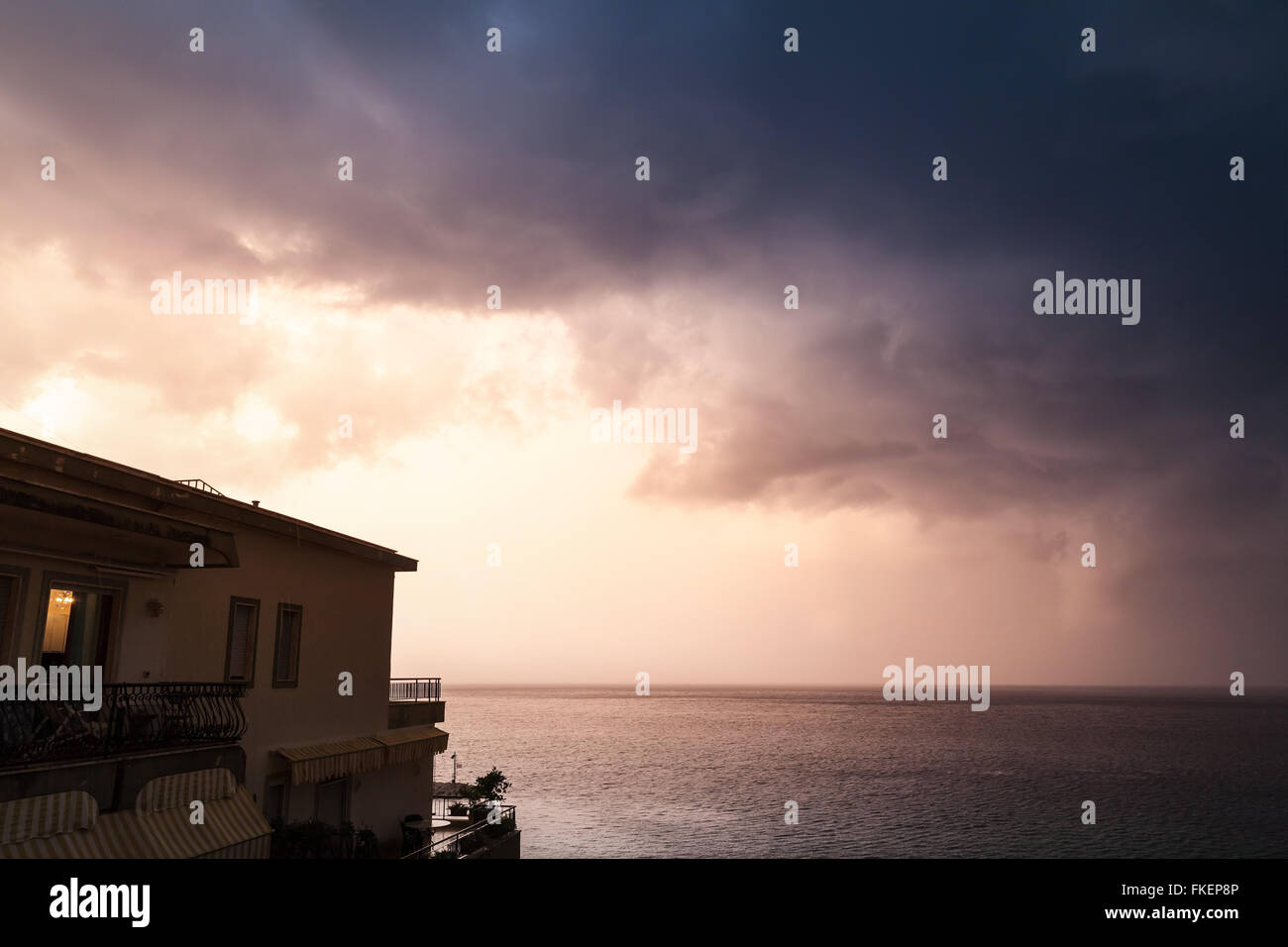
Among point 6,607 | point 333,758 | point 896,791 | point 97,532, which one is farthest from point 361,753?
point 896,791

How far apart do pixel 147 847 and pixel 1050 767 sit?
3500 inches

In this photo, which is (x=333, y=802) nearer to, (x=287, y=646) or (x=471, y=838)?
(x=287, y=646)

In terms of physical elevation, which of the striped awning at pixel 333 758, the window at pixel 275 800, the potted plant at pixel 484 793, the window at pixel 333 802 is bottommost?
the potted plant at pixel 484 793

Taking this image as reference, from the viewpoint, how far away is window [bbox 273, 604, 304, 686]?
17859 mm

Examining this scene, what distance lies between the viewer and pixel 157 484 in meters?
13.9

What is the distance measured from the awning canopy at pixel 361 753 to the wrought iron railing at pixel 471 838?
2287 millimetres

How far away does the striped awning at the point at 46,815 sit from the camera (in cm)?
948

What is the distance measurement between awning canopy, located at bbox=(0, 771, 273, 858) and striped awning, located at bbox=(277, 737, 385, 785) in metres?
3.28

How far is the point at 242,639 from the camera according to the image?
16.7 m

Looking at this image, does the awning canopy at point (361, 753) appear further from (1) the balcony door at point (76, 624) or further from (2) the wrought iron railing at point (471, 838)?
(1) the balcony door at point (76, 624)

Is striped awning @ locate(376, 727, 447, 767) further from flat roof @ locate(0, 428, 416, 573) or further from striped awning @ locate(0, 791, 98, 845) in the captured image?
striped awning @ locate(0, 791, 98, 845)

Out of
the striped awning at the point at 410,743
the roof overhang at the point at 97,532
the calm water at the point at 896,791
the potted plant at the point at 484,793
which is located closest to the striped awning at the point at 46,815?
the roof overhang at the point at 97,532

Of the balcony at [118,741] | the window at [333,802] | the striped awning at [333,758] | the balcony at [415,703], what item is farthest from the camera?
the balcony at [415,703]
